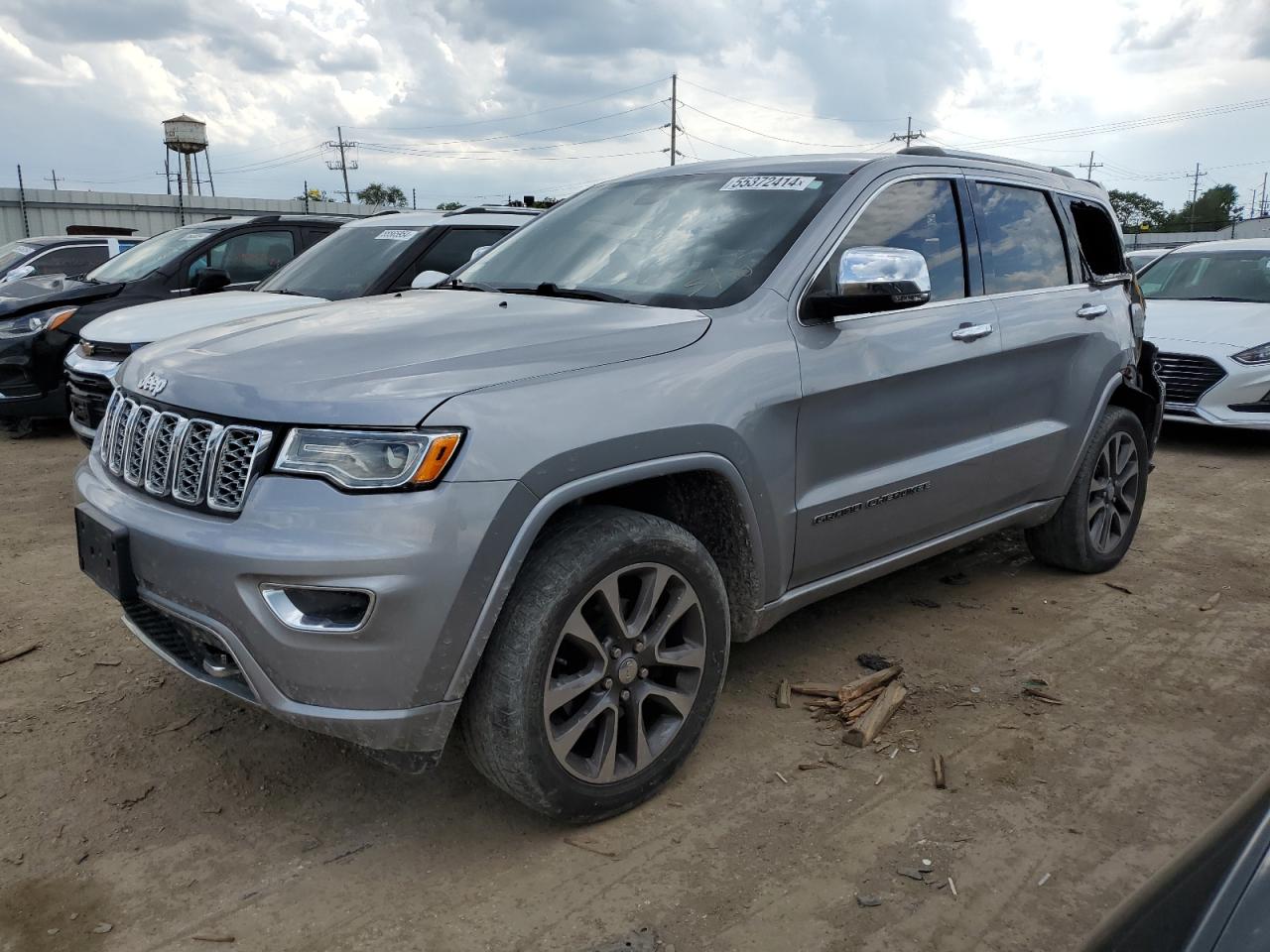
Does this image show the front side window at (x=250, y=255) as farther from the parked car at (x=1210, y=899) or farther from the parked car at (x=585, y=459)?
the parked car at (x=1210, y=899)

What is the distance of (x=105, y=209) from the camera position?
29219mm

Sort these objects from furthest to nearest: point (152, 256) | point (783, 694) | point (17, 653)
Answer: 1. point (152, 256)
2. point (17, 653)
3. point (783, 694)

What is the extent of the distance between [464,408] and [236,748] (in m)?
1.56

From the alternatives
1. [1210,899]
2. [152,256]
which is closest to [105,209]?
[152,256]

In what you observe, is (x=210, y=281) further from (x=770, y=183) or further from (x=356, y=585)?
(x=356, y=585)

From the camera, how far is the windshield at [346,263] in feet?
22.7

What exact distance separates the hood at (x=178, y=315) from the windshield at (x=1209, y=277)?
24.5 ft

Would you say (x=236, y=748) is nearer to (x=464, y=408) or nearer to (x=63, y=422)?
(x=464, y=408)

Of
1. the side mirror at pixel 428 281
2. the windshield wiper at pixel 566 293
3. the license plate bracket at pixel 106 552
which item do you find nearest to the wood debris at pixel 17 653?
the license plate bracket at pixel 106 552

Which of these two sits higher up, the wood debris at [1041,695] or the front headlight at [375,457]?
the front headlight at [375,457]

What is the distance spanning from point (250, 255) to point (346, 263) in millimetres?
2404

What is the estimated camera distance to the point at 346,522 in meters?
2.36

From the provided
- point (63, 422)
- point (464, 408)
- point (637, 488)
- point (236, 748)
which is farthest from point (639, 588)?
point (63, 422)

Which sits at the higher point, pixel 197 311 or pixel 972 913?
pixel 197 311
